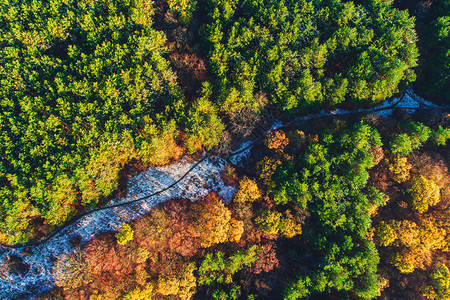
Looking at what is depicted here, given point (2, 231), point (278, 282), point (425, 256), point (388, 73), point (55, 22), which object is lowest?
point (278, 282)

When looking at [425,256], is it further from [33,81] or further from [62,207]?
[33,81]

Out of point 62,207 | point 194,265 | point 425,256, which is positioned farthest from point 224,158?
point 425,256

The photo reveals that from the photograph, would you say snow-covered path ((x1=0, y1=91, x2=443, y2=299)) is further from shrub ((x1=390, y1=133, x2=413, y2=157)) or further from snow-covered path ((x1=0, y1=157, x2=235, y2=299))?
shrub ((x1=390, y1=133, x2=413, y2=157))

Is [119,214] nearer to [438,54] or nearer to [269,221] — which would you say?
[269,221]

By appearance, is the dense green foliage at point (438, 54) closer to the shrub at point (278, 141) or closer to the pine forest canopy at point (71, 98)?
the shrub at point (278, 141)

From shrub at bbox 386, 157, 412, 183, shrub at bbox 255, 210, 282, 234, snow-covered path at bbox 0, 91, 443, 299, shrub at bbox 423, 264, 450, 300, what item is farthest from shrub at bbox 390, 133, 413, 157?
shrub at bbox 255, 210, 282, 234

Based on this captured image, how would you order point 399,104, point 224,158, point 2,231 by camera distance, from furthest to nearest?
1. point 399,104
2. point 224,158
3. point 2,231

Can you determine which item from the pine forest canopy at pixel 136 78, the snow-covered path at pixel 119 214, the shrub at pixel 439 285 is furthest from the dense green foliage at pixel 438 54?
the snow-covered path at pixel 119 214
